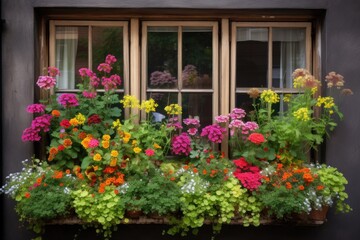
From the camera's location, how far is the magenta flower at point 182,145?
4527 mm

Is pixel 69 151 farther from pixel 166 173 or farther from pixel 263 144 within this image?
pixel 263 144

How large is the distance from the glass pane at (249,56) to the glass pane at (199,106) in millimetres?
355

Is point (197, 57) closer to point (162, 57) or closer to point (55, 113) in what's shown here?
point (162, 57)

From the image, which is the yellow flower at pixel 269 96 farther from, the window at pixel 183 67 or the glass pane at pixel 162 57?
the glass pane at pixel 162 57

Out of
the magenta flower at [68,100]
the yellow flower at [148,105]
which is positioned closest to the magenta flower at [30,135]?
the magenta flower at [68,100]

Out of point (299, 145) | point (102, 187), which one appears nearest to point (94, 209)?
point (102, 187)

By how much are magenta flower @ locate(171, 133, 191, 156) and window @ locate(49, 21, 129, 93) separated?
0.77m

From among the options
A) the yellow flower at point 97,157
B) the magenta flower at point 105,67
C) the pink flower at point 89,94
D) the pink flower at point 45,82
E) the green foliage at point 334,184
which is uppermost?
the magenta flower at point 105,67

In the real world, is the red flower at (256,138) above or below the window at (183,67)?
below

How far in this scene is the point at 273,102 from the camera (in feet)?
15.2

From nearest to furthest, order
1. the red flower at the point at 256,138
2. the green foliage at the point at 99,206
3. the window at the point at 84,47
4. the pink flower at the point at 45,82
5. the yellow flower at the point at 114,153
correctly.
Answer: the green foliage at the point at 99,206 < the yellow flower at the point at 114,153 < the red flower at the point at 256,138 < the pink flower at the point at 45,82 < the window at the point at 84,47

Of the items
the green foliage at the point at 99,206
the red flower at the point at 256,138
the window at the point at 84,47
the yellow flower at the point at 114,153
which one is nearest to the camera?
the green foliage at the point at 99,206

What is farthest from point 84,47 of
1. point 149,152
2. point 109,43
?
point 149,152

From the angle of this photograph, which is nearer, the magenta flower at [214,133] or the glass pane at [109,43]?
the magenta flower at [214,133]
